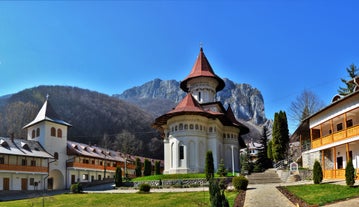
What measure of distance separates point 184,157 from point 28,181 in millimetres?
17488

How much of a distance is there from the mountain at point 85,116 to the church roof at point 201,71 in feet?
175

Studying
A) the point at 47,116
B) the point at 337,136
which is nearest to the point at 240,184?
the point at 337,136

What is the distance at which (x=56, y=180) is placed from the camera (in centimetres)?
4712

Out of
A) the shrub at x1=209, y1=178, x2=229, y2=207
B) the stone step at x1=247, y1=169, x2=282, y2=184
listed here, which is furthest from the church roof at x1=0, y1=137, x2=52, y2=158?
the shrub at x1=209, y1=178, x2=229, y2=207

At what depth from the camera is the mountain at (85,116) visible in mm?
94750

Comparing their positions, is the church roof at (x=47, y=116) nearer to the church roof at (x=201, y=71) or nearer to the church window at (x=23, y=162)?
the church window at (x=23, y=162)

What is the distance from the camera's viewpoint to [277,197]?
1938 centimetres

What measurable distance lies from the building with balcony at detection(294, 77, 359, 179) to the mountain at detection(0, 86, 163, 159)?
243ft

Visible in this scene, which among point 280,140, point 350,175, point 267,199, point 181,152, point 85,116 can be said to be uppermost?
point 85,116

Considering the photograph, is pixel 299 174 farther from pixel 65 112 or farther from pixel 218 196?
pixel 65 112

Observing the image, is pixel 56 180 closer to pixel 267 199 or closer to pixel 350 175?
pixel 267 199

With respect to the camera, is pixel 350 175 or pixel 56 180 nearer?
Answer: pixel 350 175

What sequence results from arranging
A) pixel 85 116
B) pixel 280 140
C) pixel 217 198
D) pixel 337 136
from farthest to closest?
pixel 85 116 < pixel 280 140 < pixel 337 136 < pixel 217 198

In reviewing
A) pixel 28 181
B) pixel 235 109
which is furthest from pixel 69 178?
pixel 235 109
